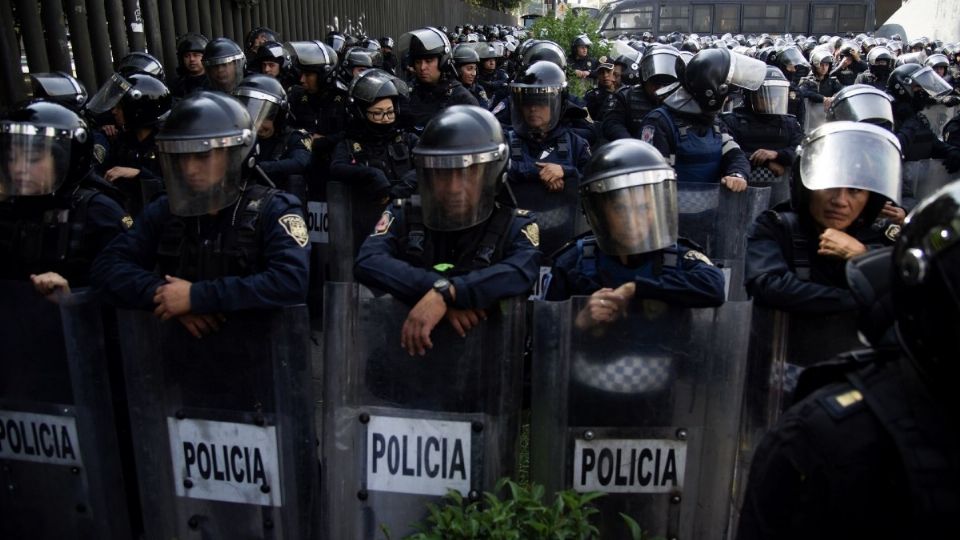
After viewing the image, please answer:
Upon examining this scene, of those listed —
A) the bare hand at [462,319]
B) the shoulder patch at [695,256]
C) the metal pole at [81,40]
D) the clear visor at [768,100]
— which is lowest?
the bare hand at [462,319]

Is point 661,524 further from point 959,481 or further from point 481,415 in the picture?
point 959,481

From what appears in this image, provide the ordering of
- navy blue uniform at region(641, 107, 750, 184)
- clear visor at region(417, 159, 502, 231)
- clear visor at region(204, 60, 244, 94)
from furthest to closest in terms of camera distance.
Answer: clear visor at region(204, 60, 244, 94), navy blue uniform at region(641, 107, 750, 184), clear visor at region(417, 159, 502, 231)

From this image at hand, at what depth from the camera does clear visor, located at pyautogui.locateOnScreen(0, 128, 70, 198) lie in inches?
128

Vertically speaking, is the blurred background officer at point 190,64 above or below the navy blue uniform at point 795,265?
above

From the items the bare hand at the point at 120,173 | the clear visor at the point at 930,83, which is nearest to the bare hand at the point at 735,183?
the bare hand at the point at 120,173

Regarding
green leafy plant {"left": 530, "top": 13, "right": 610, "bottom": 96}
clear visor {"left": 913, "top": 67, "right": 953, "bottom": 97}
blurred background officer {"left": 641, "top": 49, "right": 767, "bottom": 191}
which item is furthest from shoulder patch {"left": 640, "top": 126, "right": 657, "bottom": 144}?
green leafy plant {"left": 530, "top": 13, "right": 610, "bottom": 96}

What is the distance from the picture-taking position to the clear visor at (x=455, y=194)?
3.16 m

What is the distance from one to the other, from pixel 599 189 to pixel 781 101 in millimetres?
4047

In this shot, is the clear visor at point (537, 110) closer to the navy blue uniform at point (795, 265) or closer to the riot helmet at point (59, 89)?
the navy blue uniform at point (795, 265)

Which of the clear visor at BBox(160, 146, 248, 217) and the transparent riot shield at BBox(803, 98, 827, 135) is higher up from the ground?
the clear visor at BBox(160, 146, 248, 217)

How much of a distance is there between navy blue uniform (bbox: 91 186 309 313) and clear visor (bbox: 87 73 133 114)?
270 cm

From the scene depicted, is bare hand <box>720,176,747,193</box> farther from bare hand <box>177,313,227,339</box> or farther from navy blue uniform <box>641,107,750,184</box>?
bare hand <box>177,313,227,339</box>

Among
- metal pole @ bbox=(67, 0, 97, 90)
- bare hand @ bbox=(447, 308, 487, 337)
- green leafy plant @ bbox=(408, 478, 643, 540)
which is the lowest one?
green leafy plant @ bbox=(408, 478, 643, 540)

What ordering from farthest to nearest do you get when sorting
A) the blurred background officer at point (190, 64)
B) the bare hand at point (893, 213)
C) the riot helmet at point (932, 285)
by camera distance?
the blurred background officer at point (190, 64) < the bare hand at point (893, 213) < the riot helmet at point (932, 285)
